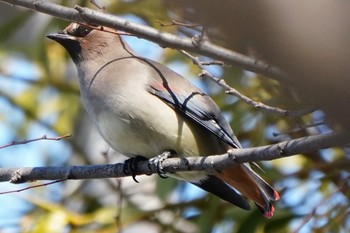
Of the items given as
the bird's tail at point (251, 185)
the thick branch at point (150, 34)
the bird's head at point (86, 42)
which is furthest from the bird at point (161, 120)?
the thick branch at point (150, 34)

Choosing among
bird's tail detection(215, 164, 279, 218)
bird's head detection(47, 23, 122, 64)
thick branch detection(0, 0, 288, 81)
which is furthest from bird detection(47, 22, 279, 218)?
thick branch detection(0, 0, 288, 81)

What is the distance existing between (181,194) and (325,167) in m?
1.00

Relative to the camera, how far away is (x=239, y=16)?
84 cm

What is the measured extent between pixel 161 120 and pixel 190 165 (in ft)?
1.83

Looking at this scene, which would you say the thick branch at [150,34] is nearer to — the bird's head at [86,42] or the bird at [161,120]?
the bird at [161,120]

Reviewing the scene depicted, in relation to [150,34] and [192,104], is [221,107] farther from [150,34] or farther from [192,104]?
[150,34]

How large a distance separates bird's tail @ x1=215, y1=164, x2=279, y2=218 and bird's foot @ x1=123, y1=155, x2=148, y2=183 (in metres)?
0.32

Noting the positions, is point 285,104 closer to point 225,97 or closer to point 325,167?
point 325,167

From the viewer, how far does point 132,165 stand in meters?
3.01

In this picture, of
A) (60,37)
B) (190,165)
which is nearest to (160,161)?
(190,165)

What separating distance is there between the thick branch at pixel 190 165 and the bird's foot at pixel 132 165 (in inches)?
0.8

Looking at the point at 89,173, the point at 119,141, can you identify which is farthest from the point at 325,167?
the point at 89,173

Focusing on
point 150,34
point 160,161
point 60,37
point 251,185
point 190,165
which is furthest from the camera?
point 60,37

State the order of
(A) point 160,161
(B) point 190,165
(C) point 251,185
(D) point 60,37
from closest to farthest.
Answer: (B) point 190,165 < (A) point 160,161 < (C) point 251,185 < (D) point 60,37
